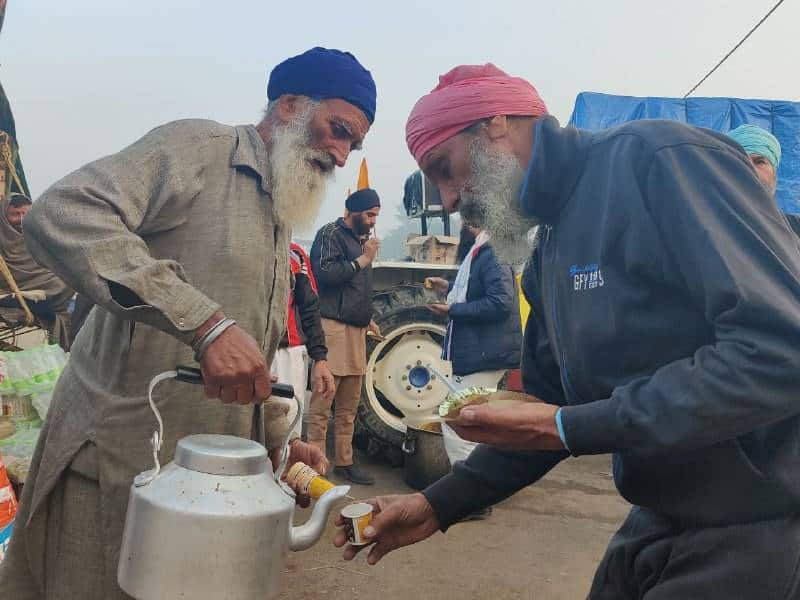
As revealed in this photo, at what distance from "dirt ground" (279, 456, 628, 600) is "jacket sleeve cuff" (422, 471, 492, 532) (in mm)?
1612

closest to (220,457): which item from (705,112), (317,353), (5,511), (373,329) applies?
(5,511)

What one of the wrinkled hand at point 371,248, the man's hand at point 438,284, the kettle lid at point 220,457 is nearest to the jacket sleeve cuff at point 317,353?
the wrinkled hand at point 371,248

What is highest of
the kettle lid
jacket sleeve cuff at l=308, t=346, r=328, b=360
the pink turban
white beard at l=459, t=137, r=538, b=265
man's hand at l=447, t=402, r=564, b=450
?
the pink turban

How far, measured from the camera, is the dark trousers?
114 centimetres

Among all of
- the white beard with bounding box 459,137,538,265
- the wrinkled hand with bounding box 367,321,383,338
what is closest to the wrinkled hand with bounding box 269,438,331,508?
the white beard with bounding box 459,137,538,265

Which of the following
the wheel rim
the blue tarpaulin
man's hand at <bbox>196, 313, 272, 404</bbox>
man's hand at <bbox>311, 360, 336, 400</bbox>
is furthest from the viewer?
the blue tarpaulin

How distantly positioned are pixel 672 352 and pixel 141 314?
1.04m

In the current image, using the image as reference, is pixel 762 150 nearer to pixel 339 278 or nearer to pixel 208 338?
pixel 339 278

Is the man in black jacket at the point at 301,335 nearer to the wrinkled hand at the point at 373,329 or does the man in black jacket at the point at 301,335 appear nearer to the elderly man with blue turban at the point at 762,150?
the wrinkled hand at the point at 373,329

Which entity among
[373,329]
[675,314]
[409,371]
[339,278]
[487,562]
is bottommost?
[487,562]

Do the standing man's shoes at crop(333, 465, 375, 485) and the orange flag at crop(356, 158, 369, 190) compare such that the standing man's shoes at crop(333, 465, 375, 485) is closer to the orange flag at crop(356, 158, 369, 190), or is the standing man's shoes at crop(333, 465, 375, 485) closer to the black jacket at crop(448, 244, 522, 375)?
the black jacket at crop(448, 244, 522, 375)

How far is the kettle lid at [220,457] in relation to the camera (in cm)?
117

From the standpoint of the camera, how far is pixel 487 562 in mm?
3549

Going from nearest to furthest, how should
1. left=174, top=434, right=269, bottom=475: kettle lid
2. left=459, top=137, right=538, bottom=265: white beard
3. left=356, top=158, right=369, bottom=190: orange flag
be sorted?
left=174, top=434, right=269, bottom=475: kettle lid
left=459, top=137, right=538, bottom=265: white beard
left=356, top=158, right=369, bottom=190: orange flag
